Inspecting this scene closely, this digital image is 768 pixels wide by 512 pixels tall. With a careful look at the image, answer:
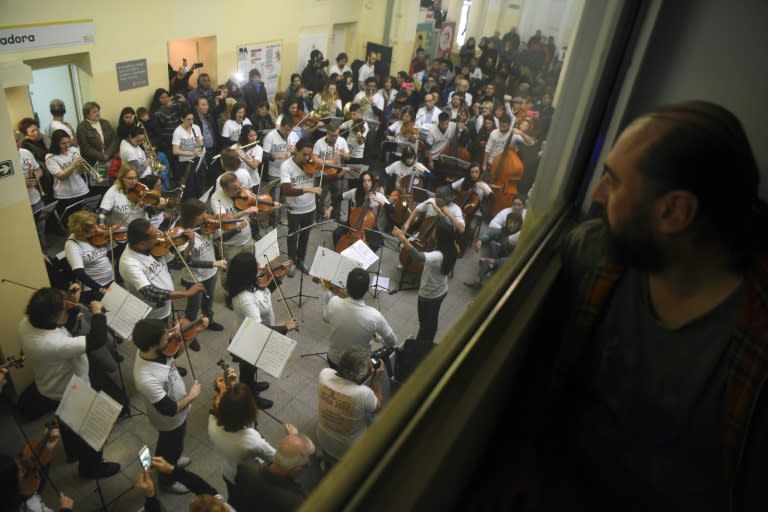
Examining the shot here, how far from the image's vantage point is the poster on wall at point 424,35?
1147 centimetres

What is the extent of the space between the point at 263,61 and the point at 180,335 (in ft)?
21.8

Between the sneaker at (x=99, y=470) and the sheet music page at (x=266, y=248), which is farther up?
the sheet music page at (x=266, y=248)

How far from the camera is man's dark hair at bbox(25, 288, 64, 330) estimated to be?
2.94 m

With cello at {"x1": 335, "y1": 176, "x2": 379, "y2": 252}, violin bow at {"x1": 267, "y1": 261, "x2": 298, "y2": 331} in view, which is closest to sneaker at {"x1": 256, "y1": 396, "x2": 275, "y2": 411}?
violin bow at {"x1": 267, "y1": 261, "x2": 298, "y2": 331}

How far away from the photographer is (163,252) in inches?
157

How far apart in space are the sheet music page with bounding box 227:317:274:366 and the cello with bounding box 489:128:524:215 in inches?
114

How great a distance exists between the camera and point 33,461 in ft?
8.08

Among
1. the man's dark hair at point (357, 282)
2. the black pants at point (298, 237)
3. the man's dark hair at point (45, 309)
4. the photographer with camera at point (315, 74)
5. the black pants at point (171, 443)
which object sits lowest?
the black pants at point (171, 443)

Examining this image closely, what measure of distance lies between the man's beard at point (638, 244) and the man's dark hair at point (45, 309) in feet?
9.83

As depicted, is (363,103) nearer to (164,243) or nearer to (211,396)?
(164,243)

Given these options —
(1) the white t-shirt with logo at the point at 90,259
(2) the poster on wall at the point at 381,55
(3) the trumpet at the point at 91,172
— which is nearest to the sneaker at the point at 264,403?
(1) the white t-shirt with logo at the point at 90,259

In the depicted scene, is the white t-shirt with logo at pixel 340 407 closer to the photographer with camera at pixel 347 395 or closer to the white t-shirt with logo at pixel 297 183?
the photographer with camera at pixel 347 395

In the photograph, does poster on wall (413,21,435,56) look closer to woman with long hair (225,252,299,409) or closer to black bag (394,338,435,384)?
woman with long hair (225,252,299,409)

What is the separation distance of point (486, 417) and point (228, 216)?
3.71m
